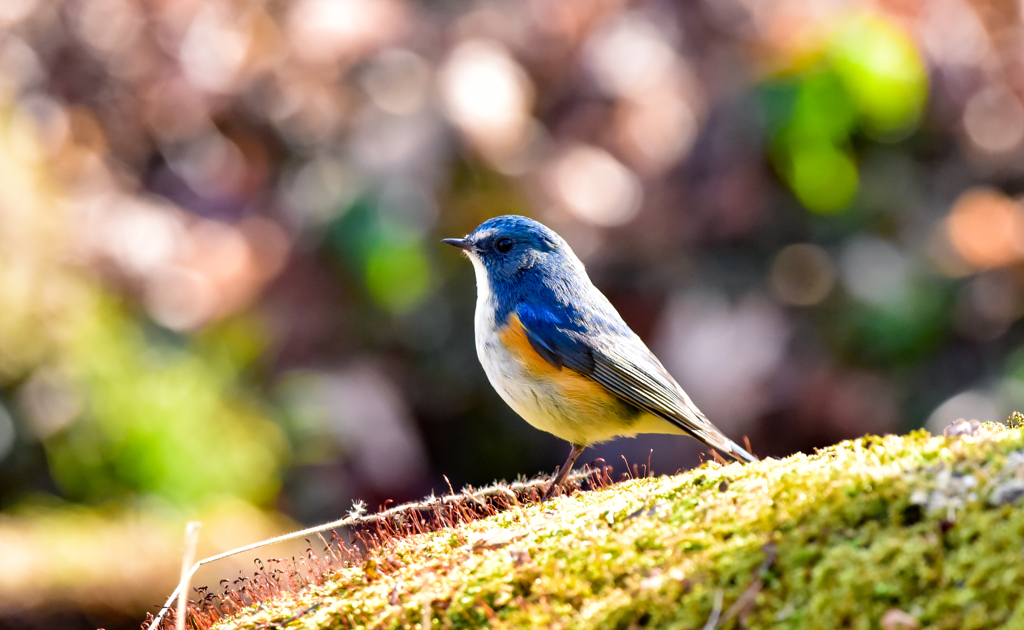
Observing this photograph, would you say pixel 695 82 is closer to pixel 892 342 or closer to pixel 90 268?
pixel 892 342

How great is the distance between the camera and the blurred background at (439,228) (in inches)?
203

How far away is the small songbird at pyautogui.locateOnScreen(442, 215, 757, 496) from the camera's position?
310 centimetres

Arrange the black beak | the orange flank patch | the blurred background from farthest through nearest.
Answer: the blurred background, the black beak, the orange flank patch

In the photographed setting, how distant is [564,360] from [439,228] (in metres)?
2.81

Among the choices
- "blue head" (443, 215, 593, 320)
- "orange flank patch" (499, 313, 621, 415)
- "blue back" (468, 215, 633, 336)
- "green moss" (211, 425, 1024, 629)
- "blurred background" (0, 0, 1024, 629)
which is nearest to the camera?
"green moss" (211, 425, 1024, 629)

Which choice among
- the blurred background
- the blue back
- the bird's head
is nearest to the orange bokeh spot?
the blurred background

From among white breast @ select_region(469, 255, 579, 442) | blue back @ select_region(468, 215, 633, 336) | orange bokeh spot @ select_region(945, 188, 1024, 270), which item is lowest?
white breast @ select_region(469, 255, 579, 442)

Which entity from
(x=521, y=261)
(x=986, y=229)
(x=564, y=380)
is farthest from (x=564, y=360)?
(x=986, y=229)

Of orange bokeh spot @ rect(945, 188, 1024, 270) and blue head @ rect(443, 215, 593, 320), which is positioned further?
orange bokeh spot @ rect(945, 188, 1024, 270)

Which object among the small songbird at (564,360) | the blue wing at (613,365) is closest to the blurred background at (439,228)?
the small songbird at (564,360)

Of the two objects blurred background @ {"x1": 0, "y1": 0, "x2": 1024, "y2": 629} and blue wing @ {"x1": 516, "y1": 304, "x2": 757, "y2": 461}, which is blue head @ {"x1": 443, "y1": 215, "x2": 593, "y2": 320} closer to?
blue wing @ {"x1": 516, "y1": 304, "x2": 757, "y2": 461}

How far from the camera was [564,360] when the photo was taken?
316 cm

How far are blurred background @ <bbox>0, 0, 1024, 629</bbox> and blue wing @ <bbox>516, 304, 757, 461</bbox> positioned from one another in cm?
230

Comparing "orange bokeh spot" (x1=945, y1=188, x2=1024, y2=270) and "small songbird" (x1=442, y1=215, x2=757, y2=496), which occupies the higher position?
"orange bokeh spot" (x1=945, y1=188, x2=1024, y2=270)
